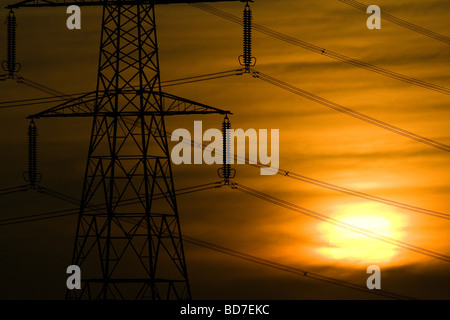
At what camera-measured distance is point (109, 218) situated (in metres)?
51.8
